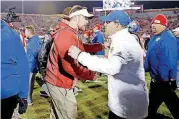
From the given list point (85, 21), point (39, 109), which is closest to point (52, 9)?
point (39, 109)

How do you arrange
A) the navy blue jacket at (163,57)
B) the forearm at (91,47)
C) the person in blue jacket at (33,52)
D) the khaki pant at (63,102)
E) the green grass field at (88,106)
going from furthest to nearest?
the person in blue jacket at (33,52) < the green grass field at (88,106) < the navy blue jacket at (163,57) < the forearm at (91,47) < the khaki pant at (63,102)

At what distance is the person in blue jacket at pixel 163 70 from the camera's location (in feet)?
15.5

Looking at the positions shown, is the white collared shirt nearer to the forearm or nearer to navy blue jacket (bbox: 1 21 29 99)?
navy blue jacket (bbox: 1 21 29 99)

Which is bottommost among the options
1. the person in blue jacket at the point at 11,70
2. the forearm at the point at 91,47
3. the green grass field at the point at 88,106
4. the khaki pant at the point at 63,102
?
the green grass field at the point at 88,106

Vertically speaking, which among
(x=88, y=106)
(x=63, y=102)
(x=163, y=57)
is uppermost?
(x=163, y=57)

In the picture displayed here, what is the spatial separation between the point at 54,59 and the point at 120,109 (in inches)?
43.5

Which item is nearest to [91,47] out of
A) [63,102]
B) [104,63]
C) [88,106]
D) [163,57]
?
[63,102]

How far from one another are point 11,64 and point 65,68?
68 cm

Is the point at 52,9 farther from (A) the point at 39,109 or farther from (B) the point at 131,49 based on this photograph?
(B) the point at 131,49

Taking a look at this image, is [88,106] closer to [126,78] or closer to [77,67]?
[77,67]

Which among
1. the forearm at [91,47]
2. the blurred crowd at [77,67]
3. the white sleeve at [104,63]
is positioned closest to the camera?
the white sleeve at [104,63]

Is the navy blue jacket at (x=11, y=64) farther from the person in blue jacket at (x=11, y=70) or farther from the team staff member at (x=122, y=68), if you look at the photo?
the team staff member at (x=122, y=68)

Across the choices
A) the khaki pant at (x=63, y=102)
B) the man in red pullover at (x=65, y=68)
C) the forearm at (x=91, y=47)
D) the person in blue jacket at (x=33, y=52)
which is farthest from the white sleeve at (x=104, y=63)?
the person in blue jacket at (x=33, y=52)

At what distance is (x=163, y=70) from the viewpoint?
472cm
